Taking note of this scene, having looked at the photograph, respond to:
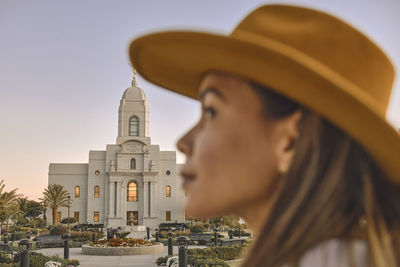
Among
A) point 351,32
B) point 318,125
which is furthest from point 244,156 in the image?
point 351,32

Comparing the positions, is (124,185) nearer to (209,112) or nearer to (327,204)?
(209,112)

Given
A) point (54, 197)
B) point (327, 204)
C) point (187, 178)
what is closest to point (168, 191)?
point (54, 197)

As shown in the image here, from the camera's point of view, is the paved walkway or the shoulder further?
the paved walkway

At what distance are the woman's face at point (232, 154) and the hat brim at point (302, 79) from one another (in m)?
0.06

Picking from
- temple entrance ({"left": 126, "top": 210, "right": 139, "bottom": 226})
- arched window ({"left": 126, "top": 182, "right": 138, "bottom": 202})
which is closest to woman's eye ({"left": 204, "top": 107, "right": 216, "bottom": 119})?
temple entrance ({"left": 126, "top": 210, "right": 139, "bottom": 226})

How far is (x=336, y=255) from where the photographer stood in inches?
34.1

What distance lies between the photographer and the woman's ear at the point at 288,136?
3.27 ft

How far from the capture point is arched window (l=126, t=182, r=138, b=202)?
56062mm

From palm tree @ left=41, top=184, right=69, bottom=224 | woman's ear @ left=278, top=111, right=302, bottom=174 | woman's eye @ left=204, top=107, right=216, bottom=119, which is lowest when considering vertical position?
woman's ear @ left=278, top=111, right=302, bottom=174

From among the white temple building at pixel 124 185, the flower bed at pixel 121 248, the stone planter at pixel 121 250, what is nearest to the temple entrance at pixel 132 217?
the white temple building at pixel 124 185

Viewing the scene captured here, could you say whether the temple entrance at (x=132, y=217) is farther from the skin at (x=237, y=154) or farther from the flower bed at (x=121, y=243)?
the skin at (x=237, y=154)

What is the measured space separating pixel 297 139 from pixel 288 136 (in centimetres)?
3

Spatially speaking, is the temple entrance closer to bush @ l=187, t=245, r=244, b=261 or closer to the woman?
bush @ l=187, t=245, r=244, b=261

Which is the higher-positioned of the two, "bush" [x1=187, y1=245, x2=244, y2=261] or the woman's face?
the woman's face
